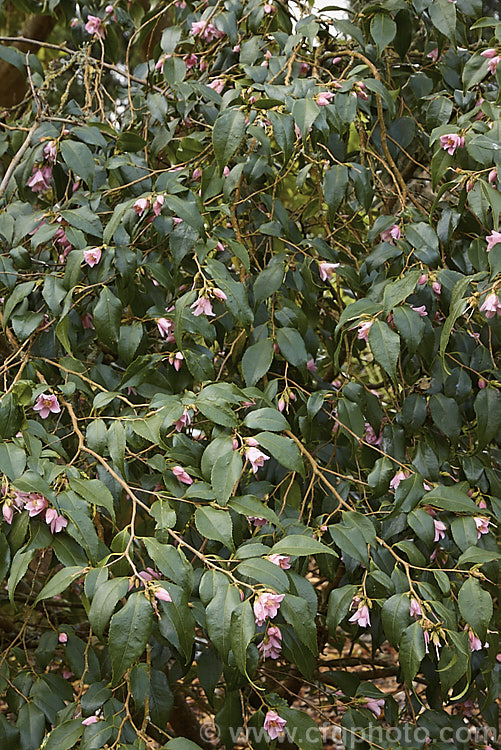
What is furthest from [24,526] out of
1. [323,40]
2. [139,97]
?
[323,40]

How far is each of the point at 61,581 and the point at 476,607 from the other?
→ 52 centimetres

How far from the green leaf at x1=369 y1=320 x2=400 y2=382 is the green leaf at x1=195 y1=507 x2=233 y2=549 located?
311 millimetres

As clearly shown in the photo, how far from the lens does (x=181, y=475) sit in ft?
3.43

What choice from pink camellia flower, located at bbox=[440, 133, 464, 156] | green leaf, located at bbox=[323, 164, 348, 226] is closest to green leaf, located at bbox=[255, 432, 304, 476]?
green leaf, located at bbox=[323, 164, 348, 226]

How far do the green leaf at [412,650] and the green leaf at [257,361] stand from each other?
438mm

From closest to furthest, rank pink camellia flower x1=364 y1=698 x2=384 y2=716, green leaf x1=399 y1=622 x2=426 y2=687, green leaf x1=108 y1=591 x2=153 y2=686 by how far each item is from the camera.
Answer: green leaf x1=108 y1=591 x2=153 y2=686 < green leaf x1=399 y1=622 x2=426 y2=687 < pink camellia flower x1=364 y1=698 x2=384 y2=716

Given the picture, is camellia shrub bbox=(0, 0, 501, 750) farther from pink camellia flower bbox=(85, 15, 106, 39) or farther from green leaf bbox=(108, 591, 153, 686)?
pink camellia flower bbox=(85, 15, 106, 39)

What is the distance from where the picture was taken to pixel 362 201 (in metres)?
1.27

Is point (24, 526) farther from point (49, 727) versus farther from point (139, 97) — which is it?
point (139, 97)

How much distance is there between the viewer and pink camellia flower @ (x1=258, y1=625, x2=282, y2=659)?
0.99 metres

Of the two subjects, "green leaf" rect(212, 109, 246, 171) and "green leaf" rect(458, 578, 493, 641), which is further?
"green leaf" rect(212, 109, 246, 171)

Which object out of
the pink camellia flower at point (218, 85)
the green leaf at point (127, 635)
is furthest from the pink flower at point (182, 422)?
the pink camellia flower at point (218, 85)

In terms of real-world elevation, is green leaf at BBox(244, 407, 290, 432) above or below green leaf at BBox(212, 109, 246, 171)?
below

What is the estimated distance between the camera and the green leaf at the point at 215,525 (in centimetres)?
90
